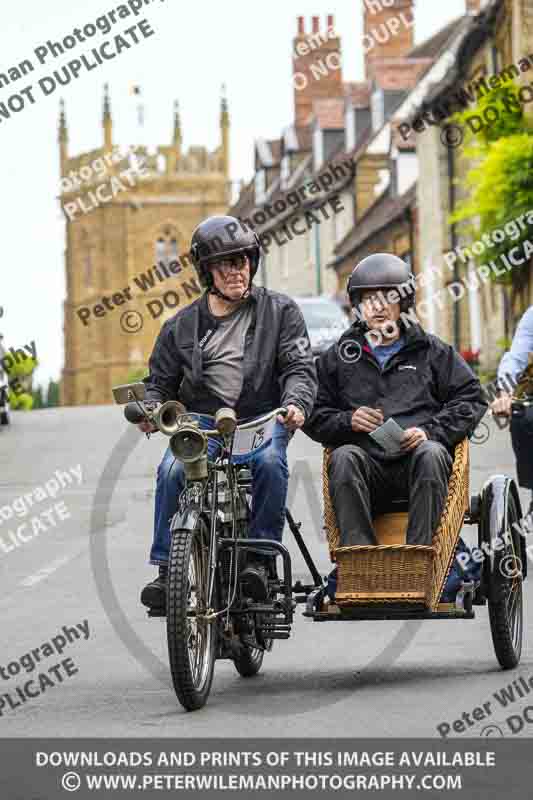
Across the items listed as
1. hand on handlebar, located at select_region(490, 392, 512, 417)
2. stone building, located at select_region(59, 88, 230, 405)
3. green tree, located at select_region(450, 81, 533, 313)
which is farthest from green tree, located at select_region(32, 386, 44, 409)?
hand on handlebar, located at select_region(490, 392, 512, 417)

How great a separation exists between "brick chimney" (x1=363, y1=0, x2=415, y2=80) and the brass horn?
51.9m

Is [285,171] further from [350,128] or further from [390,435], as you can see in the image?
[390,435]

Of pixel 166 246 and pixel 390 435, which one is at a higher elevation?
pixel 166 246

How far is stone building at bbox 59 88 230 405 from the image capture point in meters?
129

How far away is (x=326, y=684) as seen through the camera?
7477mm

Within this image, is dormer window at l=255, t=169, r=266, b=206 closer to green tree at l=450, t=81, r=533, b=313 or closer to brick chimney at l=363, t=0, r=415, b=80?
brick chimney at l=363, t=0, r=415, b=80

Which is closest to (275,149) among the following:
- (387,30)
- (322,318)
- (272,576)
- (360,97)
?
(360,97)

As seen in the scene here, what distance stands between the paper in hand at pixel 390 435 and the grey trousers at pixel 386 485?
0.08 meters

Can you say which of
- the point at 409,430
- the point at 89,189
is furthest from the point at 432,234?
the point at 89,189

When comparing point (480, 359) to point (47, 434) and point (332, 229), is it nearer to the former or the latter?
point (47, 434)

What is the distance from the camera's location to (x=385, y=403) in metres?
7.83

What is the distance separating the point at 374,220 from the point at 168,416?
49.7m

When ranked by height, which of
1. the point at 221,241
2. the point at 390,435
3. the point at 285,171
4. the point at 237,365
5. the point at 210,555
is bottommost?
the point at 210,555

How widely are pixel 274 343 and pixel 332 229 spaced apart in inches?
2415
